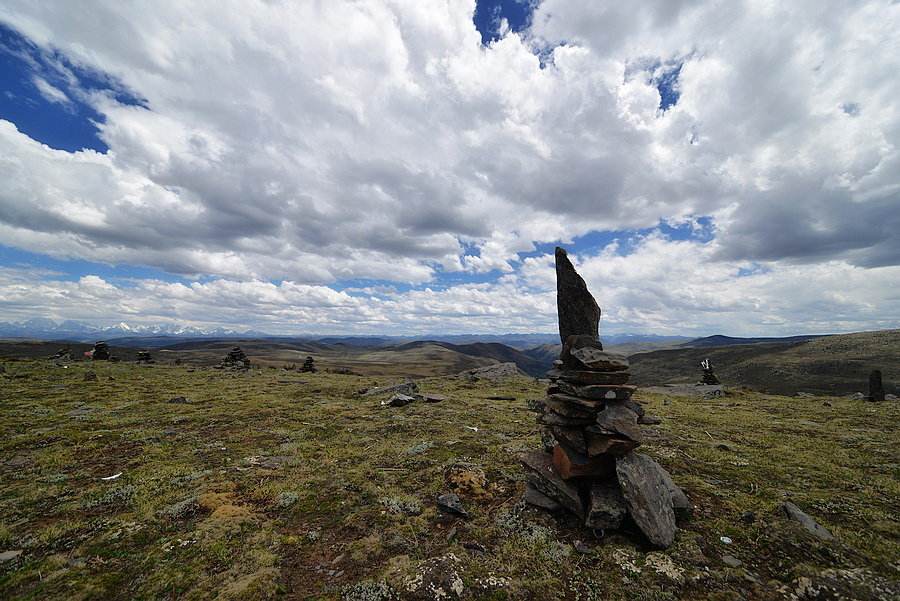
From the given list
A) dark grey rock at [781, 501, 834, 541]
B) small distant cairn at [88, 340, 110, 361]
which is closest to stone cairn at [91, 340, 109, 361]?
small distant cairn at [88, 340, 110, 361]

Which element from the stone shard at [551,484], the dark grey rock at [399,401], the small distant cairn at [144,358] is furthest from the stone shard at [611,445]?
the small distant cairn at [144,358]

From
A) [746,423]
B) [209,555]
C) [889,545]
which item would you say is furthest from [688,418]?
[209,555]

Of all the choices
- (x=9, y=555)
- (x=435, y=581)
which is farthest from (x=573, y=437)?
(x=9, y=555)

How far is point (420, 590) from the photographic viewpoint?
7883 mm

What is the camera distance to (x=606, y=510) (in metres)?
9.78

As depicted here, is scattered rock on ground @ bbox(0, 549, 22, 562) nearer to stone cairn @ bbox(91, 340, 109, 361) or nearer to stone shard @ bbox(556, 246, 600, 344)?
stone shard @ bbox(556, 246, 600, 344)

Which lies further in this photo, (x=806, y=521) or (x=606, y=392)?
(x=606, y=392)

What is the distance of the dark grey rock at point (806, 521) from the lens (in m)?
9.05

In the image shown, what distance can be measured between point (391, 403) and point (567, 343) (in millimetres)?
18314

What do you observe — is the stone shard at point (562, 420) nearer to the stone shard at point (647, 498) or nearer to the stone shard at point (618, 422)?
the stone shard at point (618, 422)

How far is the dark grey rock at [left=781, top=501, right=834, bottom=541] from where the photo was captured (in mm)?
9055

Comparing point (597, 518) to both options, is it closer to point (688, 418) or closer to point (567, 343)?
point (567, 343)

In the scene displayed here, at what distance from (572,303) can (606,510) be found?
7.28m

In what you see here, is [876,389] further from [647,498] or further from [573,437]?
[573,437]
